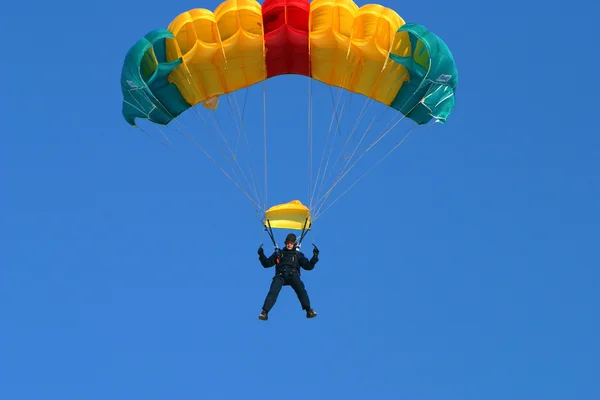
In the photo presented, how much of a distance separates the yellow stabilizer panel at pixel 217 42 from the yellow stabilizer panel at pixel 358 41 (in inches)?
44.5

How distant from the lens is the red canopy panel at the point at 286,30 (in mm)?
26062

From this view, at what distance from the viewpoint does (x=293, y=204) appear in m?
26.7

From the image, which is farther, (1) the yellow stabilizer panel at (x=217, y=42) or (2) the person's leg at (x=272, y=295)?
(1) the yellow stabilizer panel at (x=217, y=42)

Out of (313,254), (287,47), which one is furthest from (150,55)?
(313,254)

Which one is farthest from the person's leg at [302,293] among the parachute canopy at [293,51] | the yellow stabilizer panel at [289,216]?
the parachute canopy at [293,51]

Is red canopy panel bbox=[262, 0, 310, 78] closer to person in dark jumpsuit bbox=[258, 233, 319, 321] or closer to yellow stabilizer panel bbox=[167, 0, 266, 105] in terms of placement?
yellow stabilizer panel bbox=[167, 0, 266, 105]

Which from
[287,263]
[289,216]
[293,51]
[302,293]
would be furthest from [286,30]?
[302,293]

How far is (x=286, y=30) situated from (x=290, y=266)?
14.9 feet

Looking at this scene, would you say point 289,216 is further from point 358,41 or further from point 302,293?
point 358,41

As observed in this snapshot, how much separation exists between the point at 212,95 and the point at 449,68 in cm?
474

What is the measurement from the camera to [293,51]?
26594mm

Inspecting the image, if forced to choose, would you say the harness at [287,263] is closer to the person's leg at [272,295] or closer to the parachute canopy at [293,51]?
the person's leg at [272,295]

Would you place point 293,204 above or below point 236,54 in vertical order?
below

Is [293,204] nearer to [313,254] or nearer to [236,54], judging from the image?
[313,254]
